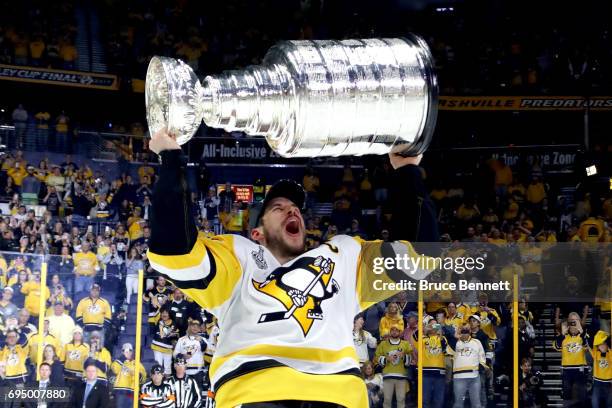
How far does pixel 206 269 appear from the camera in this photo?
3.14 metres

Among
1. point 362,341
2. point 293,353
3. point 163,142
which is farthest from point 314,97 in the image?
point 362,341

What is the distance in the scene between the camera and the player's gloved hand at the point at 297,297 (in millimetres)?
3213

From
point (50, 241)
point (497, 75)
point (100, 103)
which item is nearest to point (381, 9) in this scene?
point (497, 75)

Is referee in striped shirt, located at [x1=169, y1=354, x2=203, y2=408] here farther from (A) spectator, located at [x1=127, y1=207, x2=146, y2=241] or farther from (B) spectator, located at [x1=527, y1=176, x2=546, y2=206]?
(B) spectator, located at [x1=527, y1=176, x2=546, y2=206]

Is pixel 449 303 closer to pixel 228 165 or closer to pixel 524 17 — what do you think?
pixel 228 165

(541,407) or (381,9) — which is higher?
(381,9)

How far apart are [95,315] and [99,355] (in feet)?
1.09

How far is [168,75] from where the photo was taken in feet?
9.62

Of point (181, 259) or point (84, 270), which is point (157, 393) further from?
point (181, 259)

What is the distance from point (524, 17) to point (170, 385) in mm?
11746

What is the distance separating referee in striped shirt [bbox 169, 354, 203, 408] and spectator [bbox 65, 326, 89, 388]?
2.45 feet

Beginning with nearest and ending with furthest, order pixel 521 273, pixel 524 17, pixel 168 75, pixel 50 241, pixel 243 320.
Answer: pixel 168 75
pixel 243 320
pixel 521 273
pixel 50 241
pixel 524 17

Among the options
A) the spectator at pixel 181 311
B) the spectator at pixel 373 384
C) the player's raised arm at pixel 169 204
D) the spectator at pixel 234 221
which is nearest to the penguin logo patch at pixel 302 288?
the player's raised arm at pixel 169 204

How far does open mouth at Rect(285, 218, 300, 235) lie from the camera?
346 cm
